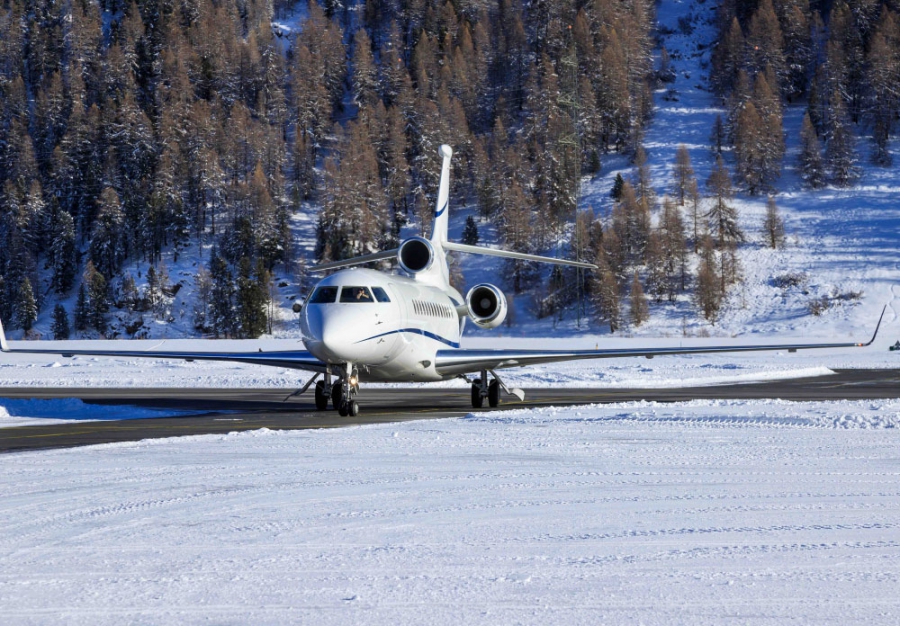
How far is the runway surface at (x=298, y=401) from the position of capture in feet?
55.2

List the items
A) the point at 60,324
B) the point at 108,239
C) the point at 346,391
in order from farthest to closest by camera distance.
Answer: the point at 108,239 → the point at 60,324 → the point at 346,391

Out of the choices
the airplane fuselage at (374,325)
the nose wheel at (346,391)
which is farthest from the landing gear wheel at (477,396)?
the nose wheel at (346,391)

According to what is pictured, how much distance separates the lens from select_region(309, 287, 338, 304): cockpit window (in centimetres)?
2045

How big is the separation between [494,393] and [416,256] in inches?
186

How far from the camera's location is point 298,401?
26.8m

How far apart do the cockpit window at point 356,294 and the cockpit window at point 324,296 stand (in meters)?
0.18

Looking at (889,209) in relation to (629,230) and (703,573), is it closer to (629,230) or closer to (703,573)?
(629,230)

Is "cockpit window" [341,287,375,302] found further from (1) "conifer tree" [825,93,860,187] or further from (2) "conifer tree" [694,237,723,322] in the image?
(1) "conifer tree" [825,93,860,187]

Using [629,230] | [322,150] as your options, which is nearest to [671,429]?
[629,230]

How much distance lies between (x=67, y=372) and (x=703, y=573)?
39701 mm

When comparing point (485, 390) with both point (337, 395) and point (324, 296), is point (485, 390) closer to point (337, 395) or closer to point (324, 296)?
point (337, 395)

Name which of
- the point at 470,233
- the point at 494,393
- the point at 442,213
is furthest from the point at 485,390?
the point at 470,233

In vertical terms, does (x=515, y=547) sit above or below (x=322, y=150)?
below

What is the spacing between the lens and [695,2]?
184 m
